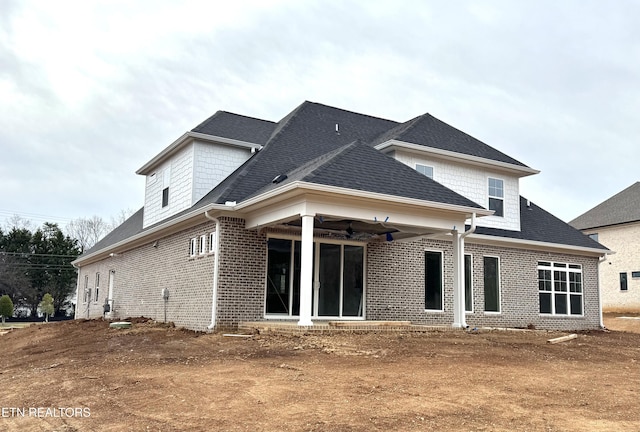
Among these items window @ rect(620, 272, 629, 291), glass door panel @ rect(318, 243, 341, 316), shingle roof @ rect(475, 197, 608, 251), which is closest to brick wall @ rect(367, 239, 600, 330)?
shingle roof @ rect(475, 197, 608, 251)

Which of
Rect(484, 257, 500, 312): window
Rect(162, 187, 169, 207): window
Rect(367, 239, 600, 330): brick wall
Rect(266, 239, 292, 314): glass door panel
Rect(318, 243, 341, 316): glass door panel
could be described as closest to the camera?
Rect(266, 239, 292, 314): glass door panel

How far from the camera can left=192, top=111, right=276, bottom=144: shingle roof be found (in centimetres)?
1742

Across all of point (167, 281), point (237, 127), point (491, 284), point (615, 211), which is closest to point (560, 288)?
point (491, 284)

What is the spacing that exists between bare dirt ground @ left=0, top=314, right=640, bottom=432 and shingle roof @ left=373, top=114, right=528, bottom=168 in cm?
714

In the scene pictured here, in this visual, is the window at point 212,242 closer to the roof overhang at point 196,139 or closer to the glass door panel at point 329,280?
the glass door panel at point 329,280

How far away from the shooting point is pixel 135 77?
20047mm

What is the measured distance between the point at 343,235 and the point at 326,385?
829 centimetres

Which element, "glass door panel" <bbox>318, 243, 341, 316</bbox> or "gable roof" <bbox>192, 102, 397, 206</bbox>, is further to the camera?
"glass door panel" <bbox>318, 243, 341, 316</bbox>

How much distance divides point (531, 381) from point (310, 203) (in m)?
5.61

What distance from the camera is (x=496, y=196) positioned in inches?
744

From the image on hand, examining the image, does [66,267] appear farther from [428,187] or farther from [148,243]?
[428,187]

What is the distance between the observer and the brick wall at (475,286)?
16.1 meters

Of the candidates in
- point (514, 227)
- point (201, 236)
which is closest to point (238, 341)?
point (201, 236)

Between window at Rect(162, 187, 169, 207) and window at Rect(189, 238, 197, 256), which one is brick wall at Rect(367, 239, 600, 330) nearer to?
window at Rect(189, 238, 197, 256)
